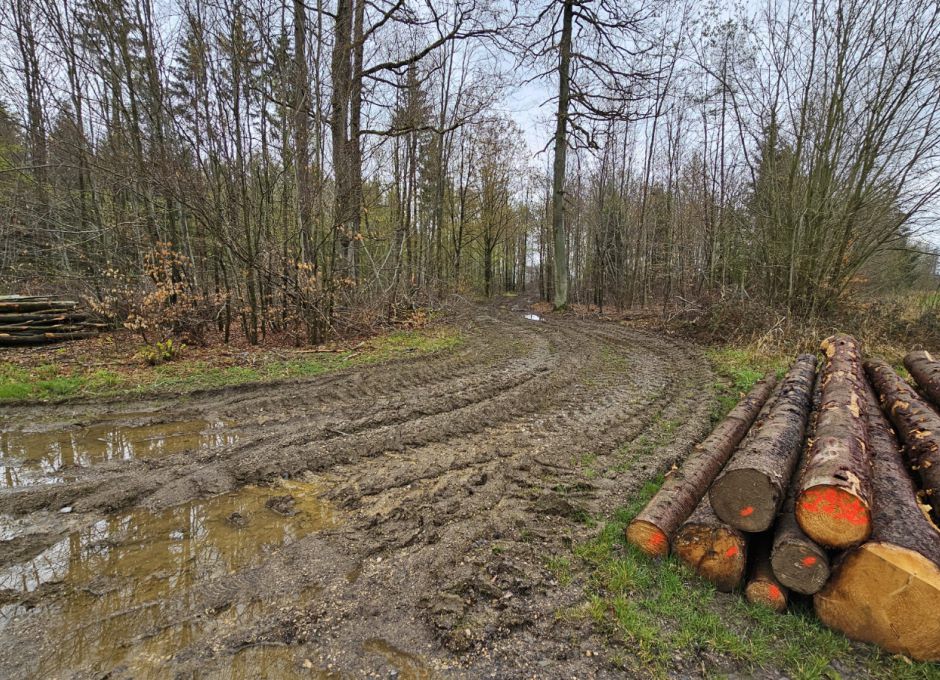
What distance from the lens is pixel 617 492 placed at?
345 centimetres

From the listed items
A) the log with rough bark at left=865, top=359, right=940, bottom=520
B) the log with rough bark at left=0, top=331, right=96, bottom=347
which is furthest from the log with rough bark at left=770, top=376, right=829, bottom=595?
the log with rough bark at left=0, top=331, right=96, bottom=347

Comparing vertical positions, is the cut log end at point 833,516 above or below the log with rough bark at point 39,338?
below

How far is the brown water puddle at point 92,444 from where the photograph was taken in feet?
12.1

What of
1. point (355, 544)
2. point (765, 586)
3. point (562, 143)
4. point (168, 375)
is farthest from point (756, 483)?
point (562, 143)

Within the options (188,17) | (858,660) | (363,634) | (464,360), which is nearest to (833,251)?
(464,360)

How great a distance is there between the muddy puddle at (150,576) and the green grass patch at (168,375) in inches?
130

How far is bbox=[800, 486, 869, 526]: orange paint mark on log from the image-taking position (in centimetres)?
202

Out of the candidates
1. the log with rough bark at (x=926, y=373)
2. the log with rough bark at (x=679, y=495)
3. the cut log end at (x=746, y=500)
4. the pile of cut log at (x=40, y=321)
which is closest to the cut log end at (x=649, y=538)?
the log with rough bark at (x=679, y=495)

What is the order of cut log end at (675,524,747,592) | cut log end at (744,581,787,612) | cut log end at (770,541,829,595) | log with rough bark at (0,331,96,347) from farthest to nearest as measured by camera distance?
1. log with rough bark at (0,331,96,347)
2. cut log end at (675,524,747,592)
3. cut log end at (744,581,787,612)
4. cut log end at (770,541,829,595)

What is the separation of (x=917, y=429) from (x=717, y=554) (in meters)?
2.49

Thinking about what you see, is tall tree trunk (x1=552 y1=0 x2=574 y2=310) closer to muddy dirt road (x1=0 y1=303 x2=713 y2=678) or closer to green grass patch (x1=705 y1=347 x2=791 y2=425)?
green grass patch (x1=705 y1=347 x2=791 y2=425)

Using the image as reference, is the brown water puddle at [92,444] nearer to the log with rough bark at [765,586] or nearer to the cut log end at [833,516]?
the log with rough bark at [765,586]

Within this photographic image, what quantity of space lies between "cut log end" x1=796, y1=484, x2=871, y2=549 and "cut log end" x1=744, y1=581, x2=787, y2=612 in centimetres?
37

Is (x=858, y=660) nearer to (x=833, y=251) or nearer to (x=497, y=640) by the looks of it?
(x=497, y=640)
